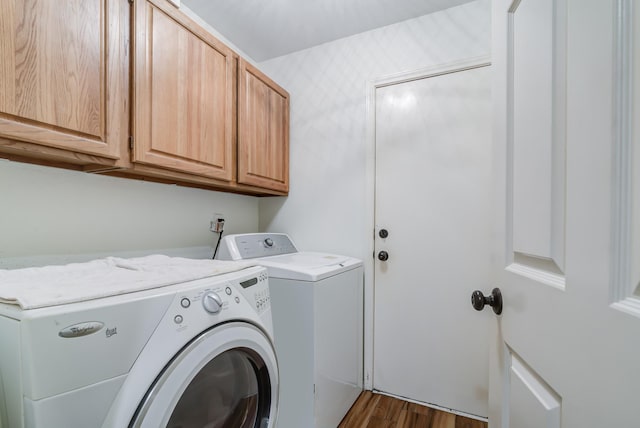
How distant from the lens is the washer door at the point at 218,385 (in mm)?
614

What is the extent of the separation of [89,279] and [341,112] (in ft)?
5.73

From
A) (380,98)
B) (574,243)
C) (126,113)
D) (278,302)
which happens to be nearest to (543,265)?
(574,243)

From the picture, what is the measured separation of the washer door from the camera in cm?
61

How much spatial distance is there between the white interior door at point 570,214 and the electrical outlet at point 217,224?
5.59 ft

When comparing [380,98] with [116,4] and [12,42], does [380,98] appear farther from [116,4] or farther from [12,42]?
[12,42]

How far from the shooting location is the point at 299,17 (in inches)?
69.2

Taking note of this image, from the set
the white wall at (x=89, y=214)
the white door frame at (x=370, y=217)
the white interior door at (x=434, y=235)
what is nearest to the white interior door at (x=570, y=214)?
the white interior door at (x=434, y=235)

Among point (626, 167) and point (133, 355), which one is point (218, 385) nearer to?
point (133, 355)

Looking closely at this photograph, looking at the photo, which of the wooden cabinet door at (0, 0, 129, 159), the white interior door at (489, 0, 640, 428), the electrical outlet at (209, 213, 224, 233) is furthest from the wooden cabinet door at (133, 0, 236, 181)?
the white interior door at (489, 0, 640, 428)

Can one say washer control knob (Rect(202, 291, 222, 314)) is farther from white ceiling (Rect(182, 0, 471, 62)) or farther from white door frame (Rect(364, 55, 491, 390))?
white ceiling (Rect(182, 0, 471, 62))

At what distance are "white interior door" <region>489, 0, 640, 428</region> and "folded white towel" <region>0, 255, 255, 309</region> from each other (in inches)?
33.7

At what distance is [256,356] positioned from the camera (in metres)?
0.90

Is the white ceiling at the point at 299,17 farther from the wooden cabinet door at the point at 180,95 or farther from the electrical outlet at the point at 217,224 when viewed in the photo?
the electrical outlet at the point at 217,224

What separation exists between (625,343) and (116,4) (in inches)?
66.3
